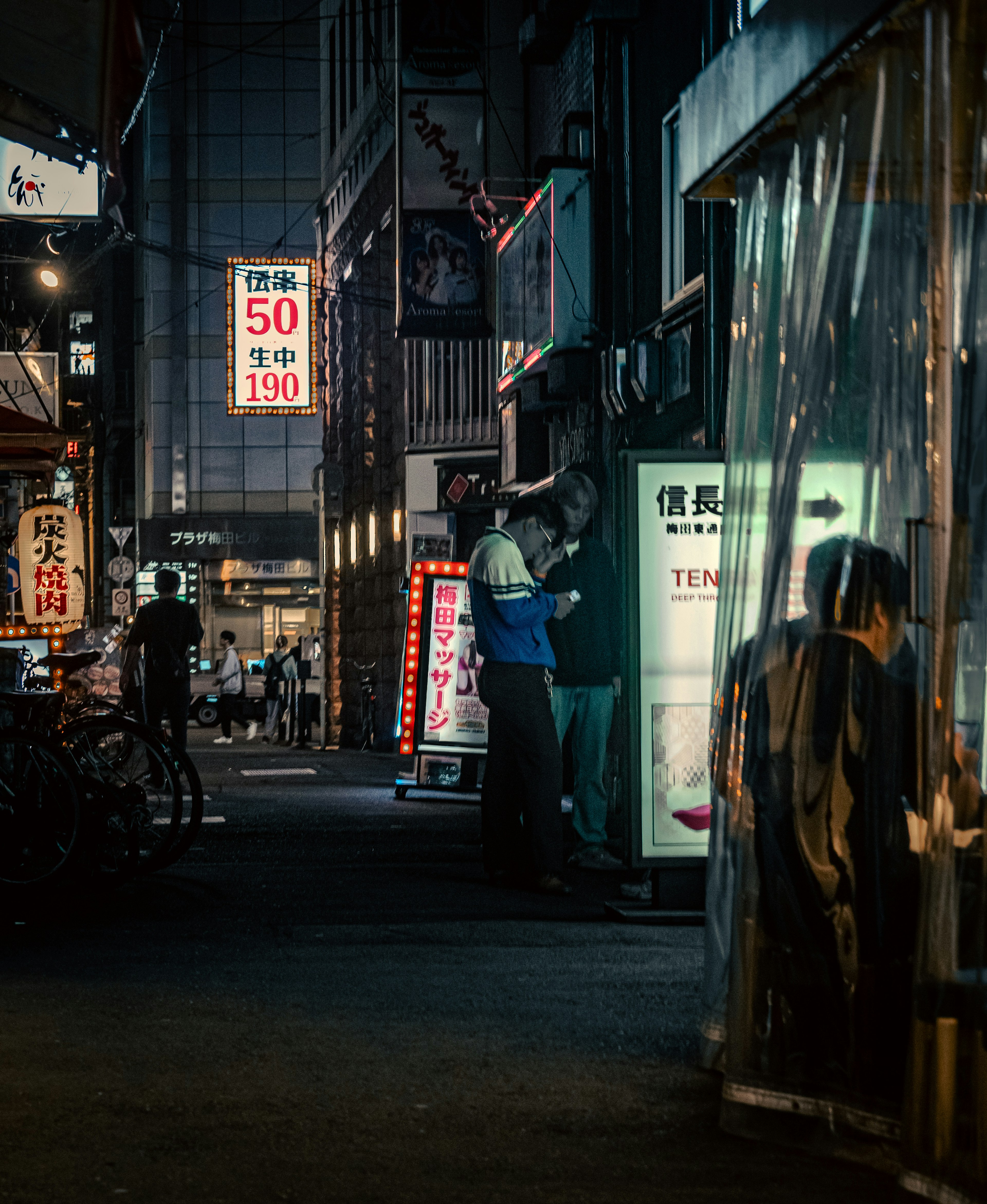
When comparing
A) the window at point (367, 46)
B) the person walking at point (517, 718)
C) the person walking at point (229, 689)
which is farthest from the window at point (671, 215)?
the person walking at point (229, 689)

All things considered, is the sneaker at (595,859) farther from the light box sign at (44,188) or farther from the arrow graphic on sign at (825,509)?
the light box sign at (44,188)

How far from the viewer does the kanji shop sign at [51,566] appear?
20.5m

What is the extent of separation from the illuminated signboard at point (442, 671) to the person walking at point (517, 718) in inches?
199

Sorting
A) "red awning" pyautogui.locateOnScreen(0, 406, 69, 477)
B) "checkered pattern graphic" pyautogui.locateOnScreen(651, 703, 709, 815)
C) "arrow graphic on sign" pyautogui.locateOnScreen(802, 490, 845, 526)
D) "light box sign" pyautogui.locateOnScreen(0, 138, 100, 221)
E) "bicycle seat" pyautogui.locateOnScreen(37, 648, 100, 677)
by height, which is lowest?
"checkered pattern graphic" pyautogui.locateOnScreen(651, 703, 709, 815)

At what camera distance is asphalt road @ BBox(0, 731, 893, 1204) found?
4.06m

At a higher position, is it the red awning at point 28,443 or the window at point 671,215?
the window at point 671,215

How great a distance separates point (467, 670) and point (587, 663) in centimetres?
412

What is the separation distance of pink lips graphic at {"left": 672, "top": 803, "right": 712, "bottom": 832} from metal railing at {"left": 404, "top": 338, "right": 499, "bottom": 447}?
50.0 ft

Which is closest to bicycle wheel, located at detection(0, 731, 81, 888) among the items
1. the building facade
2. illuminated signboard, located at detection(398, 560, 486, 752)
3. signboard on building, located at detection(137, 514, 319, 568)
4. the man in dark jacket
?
the man in dark jacket

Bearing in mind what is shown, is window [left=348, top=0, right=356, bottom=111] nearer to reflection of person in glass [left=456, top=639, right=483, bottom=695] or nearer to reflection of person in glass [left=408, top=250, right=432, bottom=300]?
reflection of person in glass [left=408, top=250, right=432, bottom=300]

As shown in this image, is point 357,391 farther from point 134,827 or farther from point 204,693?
point 134,827

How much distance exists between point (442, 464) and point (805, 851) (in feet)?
62.5

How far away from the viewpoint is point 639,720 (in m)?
7.55

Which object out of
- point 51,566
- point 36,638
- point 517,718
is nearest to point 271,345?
point 51,566
